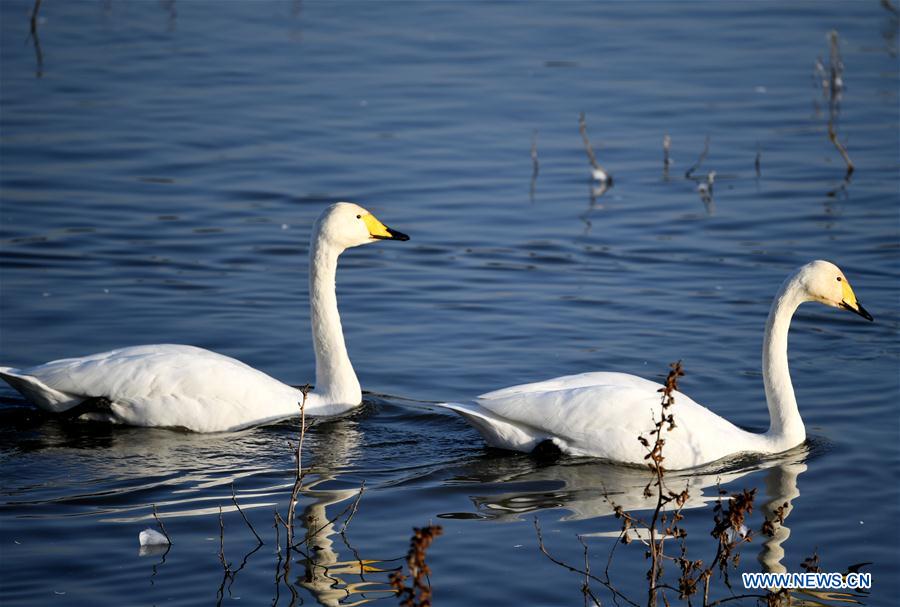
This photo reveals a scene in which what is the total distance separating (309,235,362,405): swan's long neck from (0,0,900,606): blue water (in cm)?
21

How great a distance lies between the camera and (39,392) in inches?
345

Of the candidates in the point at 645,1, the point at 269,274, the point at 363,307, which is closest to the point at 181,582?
the point at 363,307

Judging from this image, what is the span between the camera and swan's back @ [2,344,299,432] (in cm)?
868

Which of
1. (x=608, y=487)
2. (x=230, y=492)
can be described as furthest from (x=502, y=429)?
(x=230, y=492)

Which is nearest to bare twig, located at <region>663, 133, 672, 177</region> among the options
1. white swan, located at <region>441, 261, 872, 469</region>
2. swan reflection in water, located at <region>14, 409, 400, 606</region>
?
swan reflection in water, located at <region>14, 409, 400, 606</region>

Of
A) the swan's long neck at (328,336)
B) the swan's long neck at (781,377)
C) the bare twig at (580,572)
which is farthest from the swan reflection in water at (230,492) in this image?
the swan's long neck at (781,377)

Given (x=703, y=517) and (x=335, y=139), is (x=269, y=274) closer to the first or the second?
(x=335, y=139)

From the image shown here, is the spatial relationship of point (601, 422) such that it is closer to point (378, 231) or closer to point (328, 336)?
point (328, 336)

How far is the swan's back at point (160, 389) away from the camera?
868 centimetres

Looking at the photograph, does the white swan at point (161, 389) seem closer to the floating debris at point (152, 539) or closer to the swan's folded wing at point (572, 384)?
the swan's folded wing at point (572, 384)

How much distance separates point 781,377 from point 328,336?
3.07 m

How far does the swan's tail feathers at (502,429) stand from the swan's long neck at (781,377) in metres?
1.51

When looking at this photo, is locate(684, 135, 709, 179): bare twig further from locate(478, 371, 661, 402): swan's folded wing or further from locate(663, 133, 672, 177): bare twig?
locate(478, 371, 661, 402): swan's folded wing

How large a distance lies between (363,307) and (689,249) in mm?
3352
